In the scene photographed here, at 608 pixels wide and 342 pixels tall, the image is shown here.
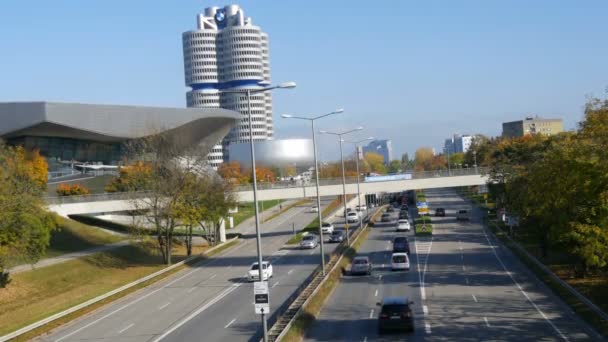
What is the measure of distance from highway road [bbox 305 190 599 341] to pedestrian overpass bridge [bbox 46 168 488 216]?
69.3 ft

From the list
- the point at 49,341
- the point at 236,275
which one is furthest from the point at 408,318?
the point at 236,275

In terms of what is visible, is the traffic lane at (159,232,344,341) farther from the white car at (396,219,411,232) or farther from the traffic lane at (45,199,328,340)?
Answer: the white car at (396,219,411,232)

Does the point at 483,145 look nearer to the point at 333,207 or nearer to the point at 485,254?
the point at 333,207

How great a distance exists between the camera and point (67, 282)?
50125 mm

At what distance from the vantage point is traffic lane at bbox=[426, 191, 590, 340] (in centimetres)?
2617

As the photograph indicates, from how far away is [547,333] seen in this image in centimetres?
2578

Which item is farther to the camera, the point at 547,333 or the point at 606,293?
the point at 606,293

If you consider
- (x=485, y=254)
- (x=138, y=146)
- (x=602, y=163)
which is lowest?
(x=485, y=254)

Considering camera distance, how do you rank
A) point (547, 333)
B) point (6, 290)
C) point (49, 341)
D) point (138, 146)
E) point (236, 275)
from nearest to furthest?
point (547, 333) < point (49, 341) < point (6, 290) < point (236, 275) < point (138, 146)

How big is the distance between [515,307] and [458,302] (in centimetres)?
279

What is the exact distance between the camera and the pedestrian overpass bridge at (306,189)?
241 feet

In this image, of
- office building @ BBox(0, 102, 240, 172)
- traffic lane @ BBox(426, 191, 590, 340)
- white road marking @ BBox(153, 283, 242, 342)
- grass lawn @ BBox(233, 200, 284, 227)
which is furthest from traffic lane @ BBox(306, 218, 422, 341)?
grass lawn @ BBox(233, 200, 284, 227)

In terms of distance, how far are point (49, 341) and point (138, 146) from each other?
4643cm

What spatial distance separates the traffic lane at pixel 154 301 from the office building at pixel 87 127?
64.2 feet
